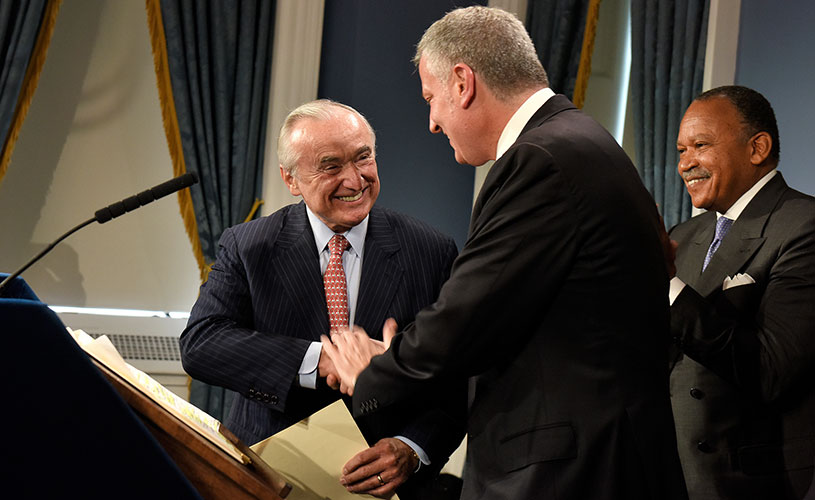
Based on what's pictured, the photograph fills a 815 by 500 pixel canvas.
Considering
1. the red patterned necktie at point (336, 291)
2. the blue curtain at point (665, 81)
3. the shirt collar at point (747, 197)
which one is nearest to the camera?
the shirt collar at point (747, 197)

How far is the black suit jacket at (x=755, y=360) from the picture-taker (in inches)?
76.5

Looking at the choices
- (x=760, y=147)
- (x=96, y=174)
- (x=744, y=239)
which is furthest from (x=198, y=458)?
(x=96, y=174)

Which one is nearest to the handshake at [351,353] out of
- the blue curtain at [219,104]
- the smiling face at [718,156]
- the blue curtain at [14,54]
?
the smiling face at [718,156]

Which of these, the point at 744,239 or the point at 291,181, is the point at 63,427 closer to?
the point at 291,181

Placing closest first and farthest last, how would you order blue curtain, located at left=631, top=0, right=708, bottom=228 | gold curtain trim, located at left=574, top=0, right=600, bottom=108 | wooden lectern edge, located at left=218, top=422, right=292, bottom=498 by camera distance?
1. wooden lectern edge, located at left=218, top=422, right=292, bottom=498
2. blue curtain, located at left=631, top=0, right=708, bottom=228
3. gold curtain trim, located at left=574, top=0, right=600, bottom=108

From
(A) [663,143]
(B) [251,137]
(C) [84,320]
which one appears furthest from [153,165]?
(A) [663,143]

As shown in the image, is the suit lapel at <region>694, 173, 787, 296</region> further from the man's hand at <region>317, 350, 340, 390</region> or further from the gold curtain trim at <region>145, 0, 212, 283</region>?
the gold curtain trim at <region>145, 0, 212, 283</region>

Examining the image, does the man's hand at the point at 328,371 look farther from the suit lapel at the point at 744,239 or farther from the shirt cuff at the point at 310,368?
the suit lapel at the point at 744,239

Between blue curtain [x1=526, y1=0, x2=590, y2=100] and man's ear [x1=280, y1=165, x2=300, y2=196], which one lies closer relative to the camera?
man's ear [x1=280, y1=165, x2=300, y2=196]

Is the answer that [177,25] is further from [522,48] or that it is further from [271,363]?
[522,48]

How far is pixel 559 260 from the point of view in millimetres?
1461

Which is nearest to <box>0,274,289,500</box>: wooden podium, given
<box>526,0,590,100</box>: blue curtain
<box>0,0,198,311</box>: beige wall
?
<box>0,0,198,311</box>: beige wall

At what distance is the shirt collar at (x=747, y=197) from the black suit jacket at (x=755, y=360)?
0.05 ft

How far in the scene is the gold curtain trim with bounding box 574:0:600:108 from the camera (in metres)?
4.26
